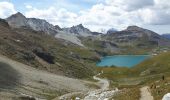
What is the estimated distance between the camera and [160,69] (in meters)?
181

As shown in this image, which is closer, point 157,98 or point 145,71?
point 157,98

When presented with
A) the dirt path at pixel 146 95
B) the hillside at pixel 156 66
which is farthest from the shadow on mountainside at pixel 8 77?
the hillside at pixel 156 66

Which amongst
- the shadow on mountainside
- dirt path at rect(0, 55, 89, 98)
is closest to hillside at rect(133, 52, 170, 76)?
dirt path at rect(0, 55, 89, 98)

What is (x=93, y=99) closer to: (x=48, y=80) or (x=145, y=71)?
(x=48, y=80)

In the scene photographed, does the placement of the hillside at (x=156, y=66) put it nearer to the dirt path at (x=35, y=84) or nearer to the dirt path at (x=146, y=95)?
the dirt path at (x=35, y=84)

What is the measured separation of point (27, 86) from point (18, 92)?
1564 cm

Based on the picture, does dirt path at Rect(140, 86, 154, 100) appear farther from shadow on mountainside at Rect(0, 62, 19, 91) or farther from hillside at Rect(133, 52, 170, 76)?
hillside at Rect(133, 52, 170, 76)

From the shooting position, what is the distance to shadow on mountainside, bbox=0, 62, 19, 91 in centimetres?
12479

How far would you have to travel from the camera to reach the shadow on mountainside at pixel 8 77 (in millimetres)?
124787

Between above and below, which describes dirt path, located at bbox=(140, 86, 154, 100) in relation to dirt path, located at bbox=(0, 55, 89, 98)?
below

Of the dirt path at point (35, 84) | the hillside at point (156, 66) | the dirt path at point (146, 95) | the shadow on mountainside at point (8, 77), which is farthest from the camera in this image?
the hillside at point (156, 66)

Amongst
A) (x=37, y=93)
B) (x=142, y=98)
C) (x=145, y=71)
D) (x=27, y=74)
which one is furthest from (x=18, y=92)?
(x=145, y=71)

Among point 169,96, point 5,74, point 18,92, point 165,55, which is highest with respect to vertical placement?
point 165,55

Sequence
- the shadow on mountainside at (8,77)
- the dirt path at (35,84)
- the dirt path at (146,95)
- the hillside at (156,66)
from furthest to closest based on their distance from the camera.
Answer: the hillside at (156,66) < the dirt path at (35,84) < the shadow on mountainside at (8,77) < the dirt path at (146,95)
